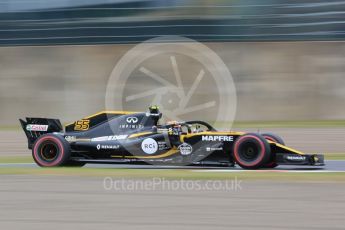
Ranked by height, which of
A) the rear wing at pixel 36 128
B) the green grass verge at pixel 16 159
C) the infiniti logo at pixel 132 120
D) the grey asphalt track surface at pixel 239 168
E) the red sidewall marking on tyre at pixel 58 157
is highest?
the infiniti logo at pixel 132 120

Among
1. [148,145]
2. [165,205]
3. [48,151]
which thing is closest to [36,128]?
[48,151]

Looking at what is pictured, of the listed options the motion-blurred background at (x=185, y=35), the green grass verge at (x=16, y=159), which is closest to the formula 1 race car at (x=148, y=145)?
the green grass verge at (x=16, y=159)

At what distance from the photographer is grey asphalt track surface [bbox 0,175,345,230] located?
277 inches

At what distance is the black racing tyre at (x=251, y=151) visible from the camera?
11.3m

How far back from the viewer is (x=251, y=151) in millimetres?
11477

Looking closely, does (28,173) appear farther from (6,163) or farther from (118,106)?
(118,106)

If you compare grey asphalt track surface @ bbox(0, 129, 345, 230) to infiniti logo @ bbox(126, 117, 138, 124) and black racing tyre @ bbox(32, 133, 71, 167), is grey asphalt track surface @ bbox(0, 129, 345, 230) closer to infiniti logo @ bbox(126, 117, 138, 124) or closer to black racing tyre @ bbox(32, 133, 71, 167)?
black racing tyre @ bbox(32, 133, 71, 167)

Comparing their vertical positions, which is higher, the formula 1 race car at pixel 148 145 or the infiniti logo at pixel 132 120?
the infiniti logo at pixel 132 120

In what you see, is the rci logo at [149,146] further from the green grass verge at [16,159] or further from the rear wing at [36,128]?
the green grass verge at [16,159]

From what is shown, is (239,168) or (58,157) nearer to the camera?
(239,168)

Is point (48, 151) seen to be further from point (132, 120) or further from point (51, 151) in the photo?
point (132, 120)

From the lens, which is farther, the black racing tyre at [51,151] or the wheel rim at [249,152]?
the black racing tyre at [51,151]

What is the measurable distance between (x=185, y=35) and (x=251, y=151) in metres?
13.2

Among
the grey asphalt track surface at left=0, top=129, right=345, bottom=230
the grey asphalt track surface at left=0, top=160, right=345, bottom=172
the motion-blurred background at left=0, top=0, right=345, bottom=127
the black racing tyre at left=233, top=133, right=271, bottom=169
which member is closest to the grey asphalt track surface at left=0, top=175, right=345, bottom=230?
the grey asphalt track surface at left=0, top=129, right=345, bottom=230
